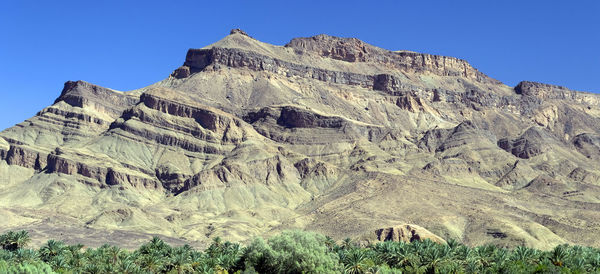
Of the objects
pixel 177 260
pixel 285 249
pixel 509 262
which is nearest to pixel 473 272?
pixel 509 262

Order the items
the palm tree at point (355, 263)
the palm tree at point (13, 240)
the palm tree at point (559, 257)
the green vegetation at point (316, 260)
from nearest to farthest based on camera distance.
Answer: the green vegetation at point (316, 260) < the palm tree at point (355, 263) < the palm tree at point (559, 257) < the palm tree at point (13, 240)

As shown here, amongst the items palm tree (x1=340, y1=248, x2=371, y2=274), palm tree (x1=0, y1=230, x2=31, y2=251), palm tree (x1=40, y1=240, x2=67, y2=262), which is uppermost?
palm tree (x1=0, y1=230, x2=31, y2=251)

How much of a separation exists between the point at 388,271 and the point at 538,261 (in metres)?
22.7

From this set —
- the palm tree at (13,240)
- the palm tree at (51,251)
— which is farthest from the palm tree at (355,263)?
the palm tree at (13,240)

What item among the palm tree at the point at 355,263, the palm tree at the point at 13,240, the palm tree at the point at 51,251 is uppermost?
the palm tree at the point at 13,240

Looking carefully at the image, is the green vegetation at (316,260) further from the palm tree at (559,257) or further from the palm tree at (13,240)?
the palm tree at (13,240)

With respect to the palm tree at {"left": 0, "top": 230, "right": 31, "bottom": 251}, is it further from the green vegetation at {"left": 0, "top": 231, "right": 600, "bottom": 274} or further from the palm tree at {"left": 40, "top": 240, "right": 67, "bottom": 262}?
the green vegetation at {"left": 0, "top": 231, "right": 600, "bottom": 274}

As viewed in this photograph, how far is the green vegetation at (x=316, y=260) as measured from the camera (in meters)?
99.3

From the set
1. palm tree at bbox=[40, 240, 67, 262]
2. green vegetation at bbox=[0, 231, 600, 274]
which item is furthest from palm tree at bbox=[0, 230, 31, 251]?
green vegetation at bbox=[0, 231, 600, 274]

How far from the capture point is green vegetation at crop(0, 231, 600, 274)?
99312mm

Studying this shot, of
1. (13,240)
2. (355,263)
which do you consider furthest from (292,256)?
(13,240)

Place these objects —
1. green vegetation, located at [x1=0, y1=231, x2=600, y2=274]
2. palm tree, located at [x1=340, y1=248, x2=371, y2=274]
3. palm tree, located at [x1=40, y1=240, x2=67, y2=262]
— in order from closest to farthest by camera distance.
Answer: green vegetation, located at [x1=0, y1=231, x2=600, y2=274] < palm tree, located at [x1=340, y1=248, x2=371, y2=274] < palm tree, located at [x1=40, y1=240, x2=67, y2=262]

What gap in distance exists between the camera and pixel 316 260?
98.9m

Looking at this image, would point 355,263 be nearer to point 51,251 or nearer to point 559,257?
point 559,257
